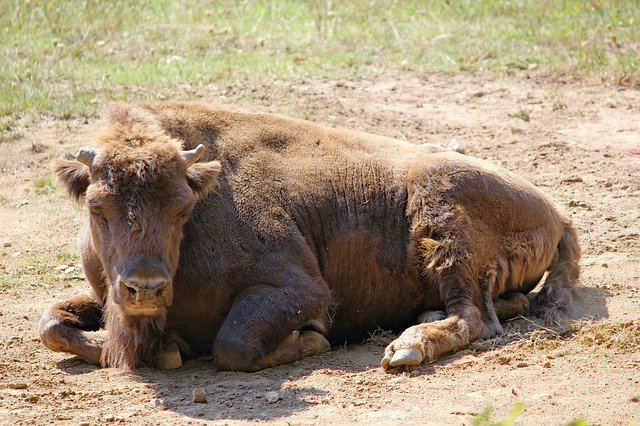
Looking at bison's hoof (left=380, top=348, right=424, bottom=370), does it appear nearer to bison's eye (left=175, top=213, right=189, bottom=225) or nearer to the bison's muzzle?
the bison's muzzle

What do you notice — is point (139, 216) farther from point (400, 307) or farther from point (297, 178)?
point (400, 307)

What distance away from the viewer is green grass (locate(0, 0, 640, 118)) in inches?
496

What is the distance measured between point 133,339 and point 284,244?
1153 mm

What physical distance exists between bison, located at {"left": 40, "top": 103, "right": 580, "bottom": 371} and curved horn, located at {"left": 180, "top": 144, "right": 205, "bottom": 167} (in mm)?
10

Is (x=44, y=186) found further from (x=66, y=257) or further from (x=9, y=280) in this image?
(x=9, y=280)

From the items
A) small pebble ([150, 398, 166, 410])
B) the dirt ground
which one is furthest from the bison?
small pebble ([150, 398, 166, 410])

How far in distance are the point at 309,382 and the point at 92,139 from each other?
6.85 ft

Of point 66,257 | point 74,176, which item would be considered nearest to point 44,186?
point 66,257

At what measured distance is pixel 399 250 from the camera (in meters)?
7.53

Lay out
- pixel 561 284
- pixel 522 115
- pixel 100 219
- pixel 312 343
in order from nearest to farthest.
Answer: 1. pixel 100 219
2. pixel 312 343
3. pixel 561 284
4. pixel 522 115

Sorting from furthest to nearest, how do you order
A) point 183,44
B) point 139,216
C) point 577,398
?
1. point 183,44
2. point 139,216
3. point 577,398

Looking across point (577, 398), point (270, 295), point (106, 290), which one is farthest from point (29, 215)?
point (577, 398)

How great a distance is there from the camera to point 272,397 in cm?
607

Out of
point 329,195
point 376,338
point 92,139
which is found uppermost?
point 92,139
